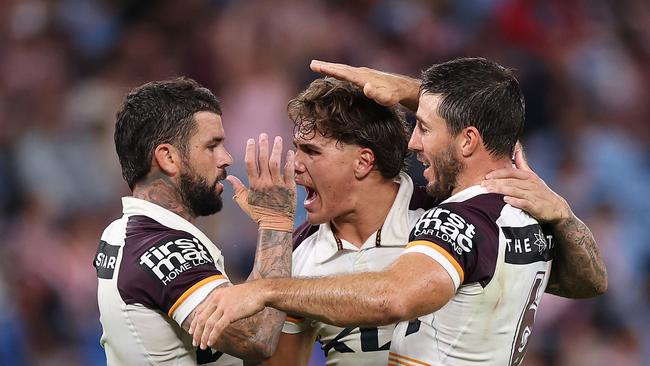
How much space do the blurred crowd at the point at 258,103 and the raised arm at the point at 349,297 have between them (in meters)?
4.23

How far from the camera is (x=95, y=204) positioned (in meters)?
8.30

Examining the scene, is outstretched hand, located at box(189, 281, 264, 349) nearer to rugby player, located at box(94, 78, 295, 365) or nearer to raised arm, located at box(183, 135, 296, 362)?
rugby player, located at box(94, 78, 295, 365)

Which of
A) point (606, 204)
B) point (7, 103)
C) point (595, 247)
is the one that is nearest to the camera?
point (595, 247)

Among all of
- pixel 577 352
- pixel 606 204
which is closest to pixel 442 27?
pixel 606 204

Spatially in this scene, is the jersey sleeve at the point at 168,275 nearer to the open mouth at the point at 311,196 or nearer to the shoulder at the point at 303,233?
the open mouth at the point at 311,196

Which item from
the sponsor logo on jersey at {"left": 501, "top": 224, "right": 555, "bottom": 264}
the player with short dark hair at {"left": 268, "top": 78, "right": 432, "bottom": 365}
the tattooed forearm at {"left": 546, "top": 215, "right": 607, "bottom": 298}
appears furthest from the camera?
the player with short dark hair at {"left": 268, "top": 78, "right": 432, "bottom": 365}

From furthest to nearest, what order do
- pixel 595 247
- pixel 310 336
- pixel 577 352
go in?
pixel 577 352
pixel 310 336
pixel 595 247

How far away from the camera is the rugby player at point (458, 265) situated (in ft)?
11.7

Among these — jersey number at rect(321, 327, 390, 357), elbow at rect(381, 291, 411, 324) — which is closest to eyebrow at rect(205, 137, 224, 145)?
jersey number at rect(321, 327, 390, 357)

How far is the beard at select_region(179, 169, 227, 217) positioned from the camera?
4414 mm

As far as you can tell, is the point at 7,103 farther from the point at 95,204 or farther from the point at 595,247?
the point at 595,247

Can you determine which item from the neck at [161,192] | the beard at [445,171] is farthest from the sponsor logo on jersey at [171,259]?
the beard at [445,171]

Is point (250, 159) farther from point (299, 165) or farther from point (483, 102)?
point (483, 102)

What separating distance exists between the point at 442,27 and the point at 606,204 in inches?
84.1
